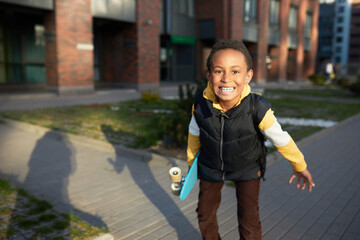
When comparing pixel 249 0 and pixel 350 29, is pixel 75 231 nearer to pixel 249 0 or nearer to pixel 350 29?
pixel 249 0

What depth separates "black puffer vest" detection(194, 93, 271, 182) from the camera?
226 centimetres

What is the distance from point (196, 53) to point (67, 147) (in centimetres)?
2330

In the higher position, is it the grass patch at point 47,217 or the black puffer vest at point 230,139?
the black puffer vest at point 230,139

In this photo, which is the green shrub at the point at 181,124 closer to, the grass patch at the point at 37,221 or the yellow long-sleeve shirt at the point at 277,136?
the grass patch at the point at 37,221

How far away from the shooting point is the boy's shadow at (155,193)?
333 cm

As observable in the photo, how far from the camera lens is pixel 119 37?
798 inches

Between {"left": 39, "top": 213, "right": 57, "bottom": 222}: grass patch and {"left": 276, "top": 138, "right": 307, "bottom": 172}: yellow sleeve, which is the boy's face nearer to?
{"left": 276, "top": 138, "right": 307, "bottom": 172}: yellow sleeve

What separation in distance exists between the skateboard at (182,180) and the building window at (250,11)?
28363 mm

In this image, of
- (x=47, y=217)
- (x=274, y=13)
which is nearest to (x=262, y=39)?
(x=274, y=13)

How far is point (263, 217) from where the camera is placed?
3588 mm

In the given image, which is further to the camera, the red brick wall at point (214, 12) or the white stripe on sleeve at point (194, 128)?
the red brick wall at point (214, 12)

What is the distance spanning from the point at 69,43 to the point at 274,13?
2459 centimetres

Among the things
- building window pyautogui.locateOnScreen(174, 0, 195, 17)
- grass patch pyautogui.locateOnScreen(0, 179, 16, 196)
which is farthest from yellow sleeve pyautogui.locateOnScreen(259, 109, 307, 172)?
building window pyautogui.locateOnScreen(174, 0, 195, 17)

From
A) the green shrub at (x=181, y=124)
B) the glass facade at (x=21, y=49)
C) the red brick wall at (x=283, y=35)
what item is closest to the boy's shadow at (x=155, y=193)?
the green shrub at (x=181, y=124)
